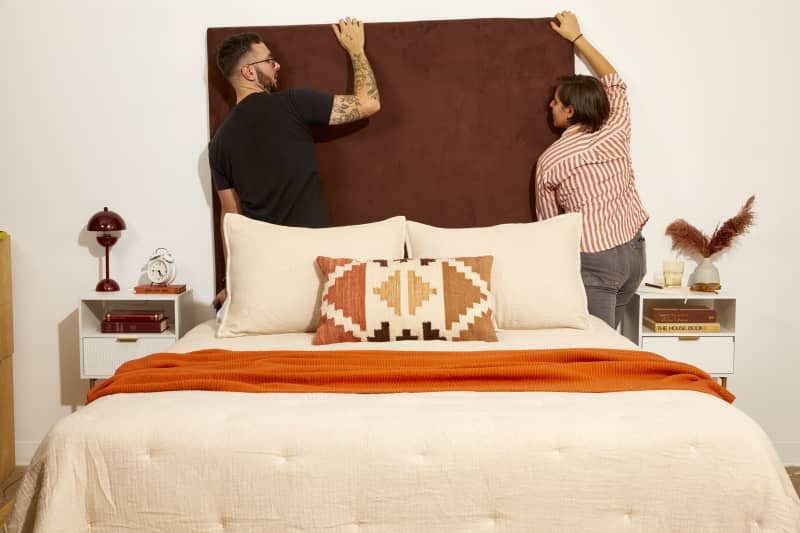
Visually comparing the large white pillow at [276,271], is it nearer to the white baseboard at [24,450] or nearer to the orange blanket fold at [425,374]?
the orange blanket fold at [425,374]

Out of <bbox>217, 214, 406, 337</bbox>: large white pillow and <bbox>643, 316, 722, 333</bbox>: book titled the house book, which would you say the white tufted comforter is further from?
<bbox>643, 316, 722, 333</bbox>: book titled the house book

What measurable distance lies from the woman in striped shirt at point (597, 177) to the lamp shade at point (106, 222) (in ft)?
6.22

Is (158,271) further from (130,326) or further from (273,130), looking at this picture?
(273,130)

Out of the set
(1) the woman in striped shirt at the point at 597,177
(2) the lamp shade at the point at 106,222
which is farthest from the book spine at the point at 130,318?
(1) the woman in striped shirt at the point at 597,177

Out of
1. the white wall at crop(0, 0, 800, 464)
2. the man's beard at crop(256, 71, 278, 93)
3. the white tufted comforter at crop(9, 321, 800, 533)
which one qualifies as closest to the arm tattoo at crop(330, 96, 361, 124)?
the man's beard at crop(256, 71, 278, 93)

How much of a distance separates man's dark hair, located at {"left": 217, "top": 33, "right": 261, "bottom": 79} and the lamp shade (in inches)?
32.8

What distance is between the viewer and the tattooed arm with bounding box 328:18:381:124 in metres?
3.24

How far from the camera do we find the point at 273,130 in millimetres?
3195

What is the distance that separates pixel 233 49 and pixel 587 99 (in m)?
1.55

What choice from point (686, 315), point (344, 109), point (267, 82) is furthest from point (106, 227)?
point (686, 315)

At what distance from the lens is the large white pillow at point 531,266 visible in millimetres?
2770

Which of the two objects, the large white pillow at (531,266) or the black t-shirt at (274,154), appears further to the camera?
the black t-shirt at (274,154)

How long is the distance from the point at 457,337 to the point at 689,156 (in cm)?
159

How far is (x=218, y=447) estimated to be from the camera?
173cm
